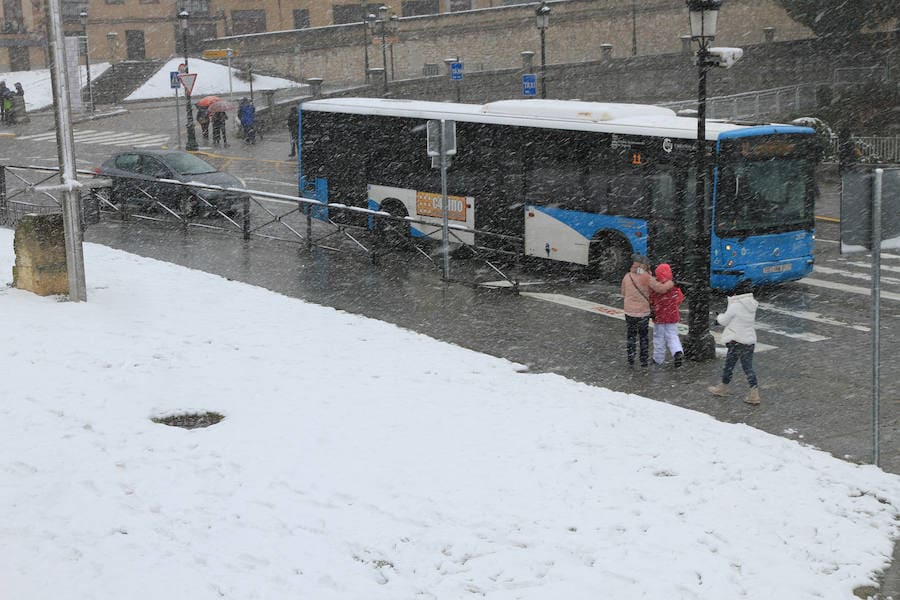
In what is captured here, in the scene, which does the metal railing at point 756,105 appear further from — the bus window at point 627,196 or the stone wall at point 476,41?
the bus window at point 627,196

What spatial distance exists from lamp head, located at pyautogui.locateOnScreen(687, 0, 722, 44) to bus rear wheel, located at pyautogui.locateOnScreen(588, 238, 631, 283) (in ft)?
17.4

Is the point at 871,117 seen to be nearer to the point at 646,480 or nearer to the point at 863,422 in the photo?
the point at 863,422

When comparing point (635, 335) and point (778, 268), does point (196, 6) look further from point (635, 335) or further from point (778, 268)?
point (635, 335)

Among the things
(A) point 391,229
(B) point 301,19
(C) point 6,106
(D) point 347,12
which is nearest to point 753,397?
(A) point 391,229

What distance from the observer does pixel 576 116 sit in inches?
748

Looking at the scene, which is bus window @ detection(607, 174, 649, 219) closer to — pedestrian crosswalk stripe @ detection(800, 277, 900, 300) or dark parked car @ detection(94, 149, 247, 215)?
pedestrian crosswalk stripe @ detection(800, 277, 900, 300)

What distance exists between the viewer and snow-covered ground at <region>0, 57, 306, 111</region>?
59.3 metres

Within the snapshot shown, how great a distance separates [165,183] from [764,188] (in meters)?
13.6

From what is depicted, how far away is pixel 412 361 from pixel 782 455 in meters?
4.83

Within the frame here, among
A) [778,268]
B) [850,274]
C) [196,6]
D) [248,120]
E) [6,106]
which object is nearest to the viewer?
[778,268]

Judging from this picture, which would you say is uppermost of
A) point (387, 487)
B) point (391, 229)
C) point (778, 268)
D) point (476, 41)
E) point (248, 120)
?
point (476, 41)

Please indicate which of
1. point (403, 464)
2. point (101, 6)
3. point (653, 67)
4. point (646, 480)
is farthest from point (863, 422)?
point (101, 6)

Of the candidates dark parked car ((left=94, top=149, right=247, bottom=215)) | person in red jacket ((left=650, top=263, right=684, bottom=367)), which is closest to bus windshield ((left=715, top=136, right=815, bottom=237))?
person in red jacket ((left=650, top=263, right=684, bottom=367))

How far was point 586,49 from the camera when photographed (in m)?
62.1
